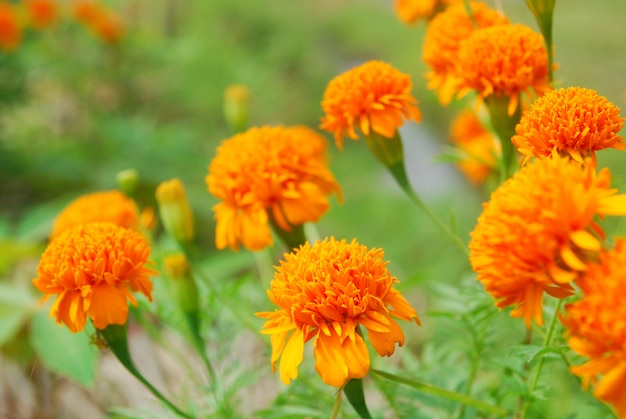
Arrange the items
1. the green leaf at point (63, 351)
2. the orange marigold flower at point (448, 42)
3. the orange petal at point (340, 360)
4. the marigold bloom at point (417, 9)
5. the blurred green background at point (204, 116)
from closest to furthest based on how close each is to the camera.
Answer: the orange petal at point (340, 360), the orange marigold flower at point (448, 42), the marigold bloom at point (417, 9), the green leaf at point (63, 351), the blurred green background at point (204, 116)

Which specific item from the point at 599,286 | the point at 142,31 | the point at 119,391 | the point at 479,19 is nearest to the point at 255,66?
the point at 142,31

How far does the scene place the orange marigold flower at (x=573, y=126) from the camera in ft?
1.28

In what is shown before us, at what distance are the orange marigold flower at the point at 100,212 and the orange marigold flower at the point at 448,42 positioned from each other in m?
0.33

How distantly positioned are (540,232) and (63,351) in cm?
77

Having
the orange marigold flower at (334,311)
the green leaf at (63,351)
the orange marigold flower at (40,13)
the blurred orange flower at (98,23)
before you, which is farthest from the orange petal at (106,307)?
the blurred orange flower at (98,23)

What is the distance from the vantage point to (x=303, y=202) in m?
0.55

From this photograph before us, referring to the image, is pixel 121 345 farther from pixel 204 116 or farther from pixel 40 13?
pixel 204 116

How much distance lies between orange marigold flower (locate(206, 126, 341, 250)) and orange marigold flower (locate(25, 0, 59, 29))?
1588mm

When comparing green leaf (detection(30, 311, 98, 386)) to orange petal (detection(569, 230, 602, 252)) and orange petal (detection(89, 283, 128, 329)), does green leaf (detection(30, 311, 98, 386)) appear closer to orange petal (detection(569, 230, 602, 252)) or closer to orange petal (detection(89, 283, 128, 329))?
orange petal (detection(89, 283, 128, 329))

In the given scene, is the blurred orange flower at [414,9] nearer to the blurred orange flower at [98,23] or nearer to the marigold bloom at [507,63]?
the marigold bloom at [507,63]

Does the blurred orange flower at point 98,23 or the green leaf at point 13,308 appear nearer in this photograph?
the green leaf at point 13,308

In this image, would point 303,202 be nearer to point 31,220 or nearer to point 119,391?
point 119,391

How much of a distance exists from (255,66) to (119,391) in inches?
87.7

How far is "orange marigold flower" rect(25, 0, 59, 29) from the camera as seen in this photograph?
1901mm
